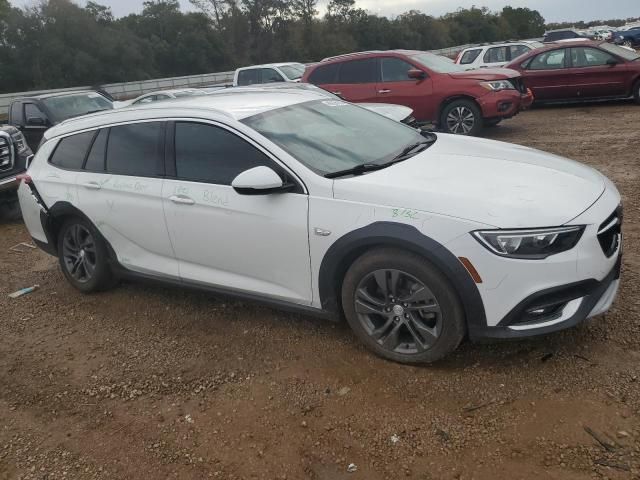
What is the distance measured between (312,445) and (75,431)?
4.49 ft

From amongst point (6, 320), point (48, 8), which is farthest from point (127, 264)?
point (48, 8)

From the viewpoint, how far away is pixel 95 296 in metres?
4.96

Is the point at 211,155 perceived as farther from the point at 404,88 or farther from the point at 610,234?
the point at 404,88

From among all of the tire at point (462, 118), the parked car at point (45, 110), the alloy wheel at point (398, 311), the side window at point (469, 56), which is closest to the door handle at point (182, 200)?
the alloy wheel at point (398, 311)

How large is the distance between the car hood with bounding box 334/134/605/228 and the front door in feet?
1.46

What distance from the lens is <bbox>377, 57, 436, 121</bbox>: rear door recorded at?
33.4 feet

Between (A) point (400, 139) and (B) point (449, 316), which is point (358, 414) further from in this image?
(A) point (400, 139)

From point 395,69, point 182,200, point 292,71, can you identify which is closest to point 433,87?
point 395,69

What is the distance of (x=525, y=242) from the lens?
2.89 m

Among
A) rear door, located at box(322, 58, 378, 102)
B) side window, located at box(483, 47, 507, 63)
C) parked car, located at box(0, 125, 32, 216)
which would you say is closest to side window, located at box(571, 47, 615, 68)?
side window, located at box(483, 47, 507, 63)

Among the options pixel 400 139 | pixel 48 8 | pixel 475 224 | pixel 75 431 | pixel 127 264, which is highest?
pixel 48 8

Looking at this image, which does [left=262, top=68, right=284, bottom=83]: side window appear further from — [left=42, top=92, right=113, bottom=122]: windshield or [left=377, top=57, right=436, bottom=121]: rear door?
[left=377, top=57, right=436, bottom=121]: rear door

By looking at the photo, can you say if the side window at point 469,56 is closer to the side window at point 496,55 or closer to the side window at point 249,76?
the side window at point 496,55

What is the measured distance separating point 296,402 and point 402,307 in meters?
0.80
